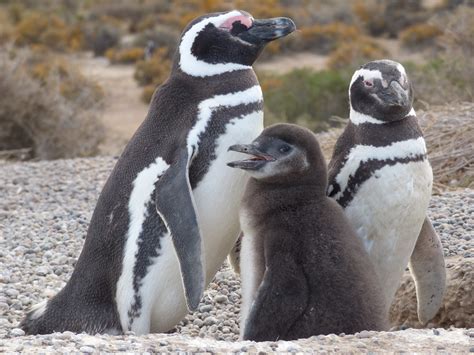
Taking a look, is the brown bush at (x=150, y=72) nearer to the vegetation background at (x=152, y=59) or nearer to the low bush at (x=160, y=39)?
the vegetation background at (x=152, y=59)

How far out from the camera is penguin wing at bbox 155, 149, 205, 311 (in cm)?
374

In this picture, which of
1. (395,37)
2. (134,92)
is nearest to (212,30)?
(134,92)

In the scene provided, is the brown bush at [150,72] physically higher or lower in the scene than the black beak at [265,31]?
lower

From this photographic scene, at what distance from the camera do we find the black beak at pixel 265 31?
4.15 meters

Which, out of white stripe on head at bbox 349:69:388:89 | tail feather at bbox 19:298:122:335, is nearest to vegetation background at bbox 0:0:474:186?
white stripe on head at bbox 349:69:388:89

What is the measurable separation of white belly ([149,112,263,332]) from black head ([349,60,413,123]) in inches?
17.9

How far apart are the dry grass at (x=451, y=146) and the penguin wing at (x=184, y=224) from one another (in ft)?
10.6

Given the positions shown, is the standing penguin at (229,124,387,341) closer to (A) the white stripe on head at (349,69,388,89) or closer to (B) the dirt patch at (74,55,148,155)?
(A) the white stripe on head at (349,69,388,89)

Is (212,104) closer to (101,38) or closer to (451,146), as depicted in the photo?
(451,146)

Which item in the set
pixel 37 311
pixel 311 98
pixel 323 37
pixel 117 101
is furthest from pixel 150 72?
pixel 37 311

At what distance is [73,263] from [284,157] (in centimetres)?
201

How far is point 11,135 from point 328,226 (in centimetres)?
786

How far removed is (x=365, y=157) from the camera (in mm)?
3992

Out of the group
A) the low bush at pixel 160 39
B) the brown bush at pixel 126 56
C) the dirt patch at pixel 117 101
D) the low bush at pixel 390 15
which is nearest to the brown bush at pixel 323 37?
the low bush at pixel 390 15
